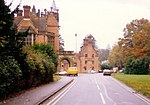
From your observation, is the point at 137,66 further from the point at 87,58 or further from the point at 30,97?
the point at 30,97

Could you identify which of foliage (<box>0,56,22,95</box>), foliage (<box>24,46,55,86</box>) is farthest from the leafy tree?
foliage (<box>24,46,55,86</box>)

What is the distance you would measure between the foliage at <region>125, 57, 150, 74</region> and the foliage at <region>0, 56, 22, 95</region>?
67515 mm

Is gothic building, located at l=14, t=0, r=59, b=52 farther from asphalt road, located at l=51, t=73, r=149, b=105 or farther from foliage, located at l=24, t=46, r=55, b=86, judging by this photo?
asphalt road, located at l=51, t=73, r=149, b=105

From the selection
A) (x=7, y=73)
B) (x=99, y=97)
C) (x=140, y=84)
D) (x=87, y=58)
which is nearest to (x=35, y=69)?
(x=99, y=97)

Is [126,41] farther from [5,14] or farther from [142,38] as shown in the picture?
[5,14]

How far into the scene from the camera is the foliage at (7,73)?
21469mm

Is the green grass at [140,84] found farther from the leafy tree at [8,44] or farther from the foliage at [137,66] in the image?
the foliage at [137,66]

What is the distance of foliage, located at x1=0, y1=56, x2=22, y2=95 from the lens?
70.4 ft

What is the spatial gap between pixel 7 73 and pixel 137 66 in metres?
73.5

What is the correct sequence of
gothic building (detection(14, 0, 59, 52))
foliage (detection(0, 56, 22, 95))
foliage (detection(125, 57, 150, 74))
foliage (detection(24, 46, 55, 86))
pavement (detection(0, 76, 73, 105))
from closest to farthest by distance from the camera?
pavement (detection(0, 76, 73, 105)) → foliage (detection(0, 56, 22, 95)) → foliage (detection(24, 46, 55, 86)) → gothic building (detection(14, 0, 59, 52)) → foliage (detection(125, 57, 150, 74))

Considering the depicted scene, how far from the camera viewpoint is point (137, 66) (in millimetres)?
93375

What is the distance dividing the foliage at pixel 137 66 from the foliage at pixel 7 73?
67515mm

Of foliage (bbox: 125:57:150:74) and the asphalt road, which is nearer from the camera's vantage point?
the asphalt road

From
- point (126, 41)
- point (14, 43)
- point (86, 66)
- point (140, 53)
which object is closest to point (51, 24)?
point (126, 41)
